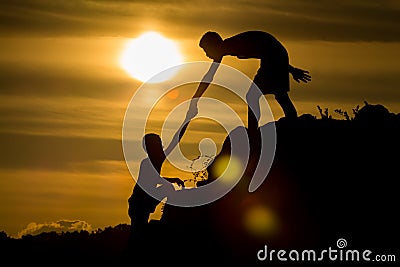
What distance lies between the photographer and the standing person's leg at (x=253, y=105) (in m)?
37.0

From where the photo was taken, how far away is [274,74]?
3731 centimetres

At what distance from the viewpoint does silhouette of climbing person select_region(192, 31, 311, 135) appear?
3722 centimetres

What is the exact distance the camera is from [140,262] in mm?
38938

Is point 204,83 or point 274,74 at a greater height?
point 274,74

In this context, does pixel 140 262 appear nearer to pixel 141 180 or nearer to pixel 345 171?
pixel 141 180

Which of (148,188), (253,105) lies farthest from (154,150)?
(253,105)

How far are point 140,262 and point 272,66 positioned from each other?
7.10 metres

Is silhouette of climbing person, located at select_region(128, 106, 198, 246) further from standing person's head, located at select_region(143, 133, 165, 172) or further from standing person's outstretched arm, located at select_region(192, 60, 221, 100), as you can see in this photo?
standing person's outstretched arm, located at select_region(192, 60, 221, 100)

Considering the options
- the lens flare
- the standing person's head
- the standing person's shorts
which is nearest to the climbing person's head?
the standing person's shorts

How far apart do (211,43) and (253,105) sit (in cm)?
215

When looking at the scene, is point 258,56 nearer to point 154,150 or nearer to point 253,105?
point 253,105

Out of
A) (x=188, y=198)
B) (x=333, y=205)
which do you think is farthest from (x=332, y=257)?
(x=188, y=198)
